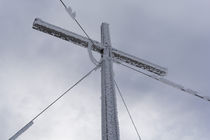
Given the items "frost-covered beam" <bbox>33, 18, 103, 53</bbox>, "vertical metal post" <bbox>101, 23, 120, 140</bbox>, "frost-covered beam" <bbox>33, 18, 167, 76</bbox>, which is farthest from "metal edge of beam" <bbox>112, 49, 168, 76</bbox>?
"frost-covered beam" <bbox>33, 18, 103, 53</bbox>

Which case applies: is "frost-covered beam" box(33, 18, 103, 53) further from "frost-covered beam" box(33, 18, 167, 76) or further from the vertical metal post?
the vertical metal post

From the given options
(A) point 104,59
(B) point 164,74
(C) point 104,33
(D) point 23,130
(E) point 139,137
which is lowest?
(E) point 139,137

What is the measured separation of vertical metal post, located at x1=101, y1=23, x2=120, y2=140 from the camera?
1695cm

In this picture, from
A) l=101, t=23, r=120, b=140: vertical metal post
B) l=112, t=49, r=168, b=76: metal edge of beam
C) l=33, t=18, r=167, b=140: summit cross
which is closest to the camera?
l=101, t=23, r=120, b=140: vertical metal post

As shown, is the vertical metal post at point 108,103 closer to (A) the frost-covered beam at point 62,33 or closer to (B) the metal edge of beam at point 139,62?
(A) the frost-covered beam at point 62,33

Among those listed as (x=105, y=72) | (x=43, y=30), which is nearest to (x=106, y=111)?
(x=105, y=72)

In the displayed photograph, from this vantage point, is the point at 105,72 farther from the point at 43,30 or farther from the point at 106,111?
the point at 43,30

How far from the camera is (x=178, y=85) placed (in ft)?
80.4

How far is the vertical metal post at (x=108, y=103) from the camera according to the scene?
1695 centimetres

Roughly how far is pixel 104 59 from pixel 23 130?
653 centimetres

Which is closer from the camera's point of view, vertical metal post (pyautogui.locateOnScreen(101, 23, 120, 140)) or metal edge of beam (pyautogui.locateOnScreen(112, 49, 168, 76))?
vertical metal post (pyautogui.locateOnScreen(101, 23, 120, 140))

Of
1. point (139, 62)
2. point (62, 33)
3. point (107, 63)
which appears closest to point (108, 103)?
point (107, 63)

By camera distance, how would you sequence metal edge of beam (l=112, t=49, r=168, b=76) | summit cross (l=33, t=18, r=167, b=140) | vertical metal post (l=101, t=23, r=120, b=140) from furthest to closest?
1. metal edge of beam (l=112, t=49, r=168, b=76)
2. summit cross (l=33, t=18, r=167, b=140)
3. vertical metal post (l=101, t=23, r=120, b=140)

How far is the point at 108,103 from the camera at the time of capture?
59.0ft
